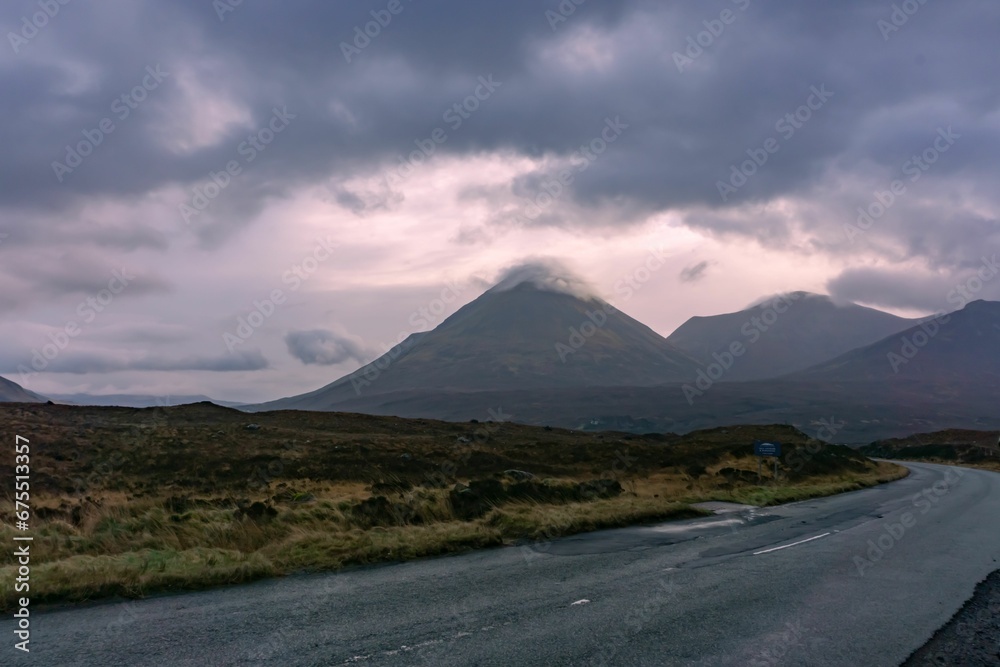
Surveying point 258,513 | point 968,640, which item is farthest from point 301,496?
point 968,640

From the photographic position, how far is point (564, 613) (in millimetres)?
8461

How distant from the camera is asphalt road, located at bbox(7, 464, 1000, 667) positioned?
698 centimetres

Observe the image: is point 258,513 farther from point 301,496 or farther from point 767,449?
point 767,449

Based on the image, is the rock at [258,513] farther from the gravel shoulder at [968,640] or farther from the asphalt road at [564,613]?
the gravel shoulder at [968,640]

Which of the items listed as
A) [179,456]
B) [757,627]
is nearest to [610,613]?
[757,627]

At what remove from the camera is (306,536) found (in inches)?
503

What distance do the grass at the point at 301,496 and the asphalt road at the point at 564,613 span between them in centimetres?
119

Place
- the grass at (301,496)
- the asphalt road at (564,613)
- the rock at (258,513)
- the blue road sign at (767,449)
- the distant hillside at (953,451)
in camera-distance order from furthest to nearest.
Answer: the distant hillside at (953,451), the blue road sign at (767,449), the rock at (258,513), the grass at (301,496), the asphalt road at (564,613)

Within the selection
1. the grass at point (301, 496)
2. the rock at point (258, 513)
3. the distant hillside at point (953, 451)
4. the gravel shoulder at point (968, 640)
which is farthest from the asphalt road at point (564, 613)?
the distant hillside at point (953, 451)

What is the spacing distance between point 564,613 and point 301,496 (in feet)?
50.7

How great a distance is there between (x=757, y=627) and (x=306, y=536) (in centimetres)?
830

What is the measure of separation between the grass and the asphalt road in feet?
3.90

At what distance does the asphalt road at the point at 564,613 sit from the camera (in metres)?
6.98

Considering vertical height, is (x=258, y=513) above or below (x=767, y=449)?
above
